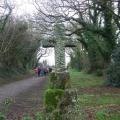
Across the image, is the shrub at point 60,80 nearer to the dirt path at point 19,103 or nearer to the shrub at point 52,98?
the shrub at point 52,98

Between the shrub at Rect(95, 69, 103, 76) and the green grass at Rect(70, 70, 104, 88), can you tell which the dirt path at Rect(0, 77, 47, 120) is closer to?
the green grass at Rect(70, 70, 104, 88)

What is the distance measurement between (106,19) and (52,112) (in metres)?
35.1

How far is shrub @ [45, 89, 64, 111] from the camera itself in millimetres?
9117

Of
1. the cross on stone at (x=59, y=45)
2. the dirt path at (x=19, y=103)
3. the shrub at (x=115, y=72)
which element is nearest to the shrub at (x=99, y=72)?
the shrub at (x=115, y=72)

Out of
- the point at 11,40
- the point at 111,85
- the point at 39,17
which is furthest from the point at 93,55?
the point at 111,85

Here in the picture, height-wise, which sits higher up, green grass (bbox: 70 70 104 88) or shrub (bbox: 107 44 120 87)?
shrub (bbox: 107 44 120 87)

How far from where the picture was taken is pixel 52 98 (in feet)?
30.2

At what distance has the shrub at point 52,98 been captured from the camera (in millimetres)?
9117

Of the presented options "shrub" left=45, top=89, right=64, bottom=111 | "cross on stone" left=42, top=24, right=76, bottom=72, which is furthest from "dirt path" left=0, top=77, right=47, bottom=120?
"cross on stone" left=42, top=24, right=76, bottom=72

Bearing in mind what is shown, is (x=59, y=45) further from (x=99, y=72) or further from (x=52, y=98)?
(x=99, y=72)

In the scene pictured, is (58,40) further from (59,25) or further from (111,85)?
(111,85)

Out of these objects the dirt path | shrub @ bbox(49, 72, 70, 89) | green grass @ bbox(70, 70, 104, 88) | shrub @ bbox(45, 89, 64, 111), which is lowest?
the dirt path

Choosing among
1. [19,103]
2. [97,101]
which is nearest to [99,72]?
[97,101]

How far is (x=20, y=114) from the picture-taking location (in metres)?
15.3
